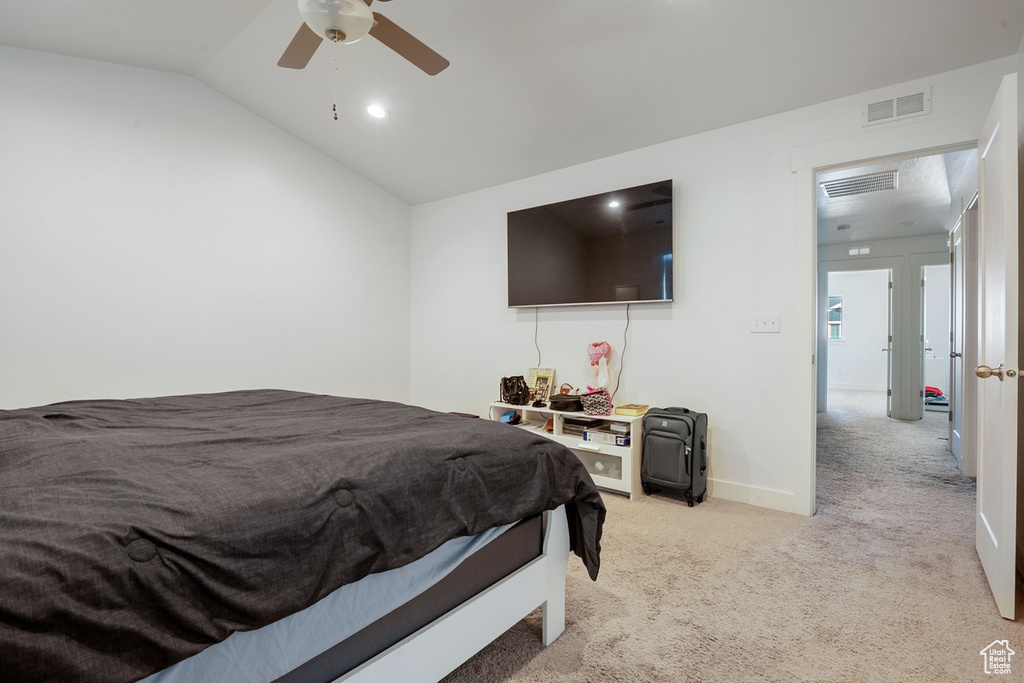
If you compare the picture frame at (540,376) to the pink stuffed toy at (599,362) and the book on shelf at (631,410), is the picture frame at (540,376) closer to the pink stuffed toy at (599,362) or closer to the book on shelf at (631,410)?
the pink stuffed toy at (599,362)

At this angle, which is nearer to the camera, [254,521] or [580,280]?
[254,521]

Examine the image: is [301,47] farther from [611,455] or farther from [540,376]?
[611,455]

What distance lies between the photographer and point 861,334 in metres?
9.04

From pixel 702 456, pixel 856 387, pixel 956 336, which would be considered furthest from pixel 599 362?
pixel 856 387

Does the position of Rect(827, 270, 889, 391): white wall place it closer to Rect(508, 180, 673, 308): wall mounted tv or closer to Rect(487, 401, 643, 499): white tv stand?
Rect(508, 180, 673, 308): wall mounted tv

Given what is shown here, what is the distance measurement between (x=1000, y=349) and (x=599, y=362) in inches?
82.1

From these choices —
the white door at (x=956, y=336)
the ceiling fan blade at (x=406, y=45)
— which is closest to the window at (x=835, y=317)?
the white door at (x=956, y=336)

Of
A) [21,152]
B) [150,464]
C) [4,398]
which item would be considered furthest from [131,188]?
[150,464]

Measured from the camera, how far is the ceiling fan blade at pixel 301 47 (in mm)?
2028

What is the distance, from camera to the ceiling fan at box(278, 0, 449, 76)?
5.67ft

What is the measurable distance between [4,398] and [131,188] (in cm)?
146

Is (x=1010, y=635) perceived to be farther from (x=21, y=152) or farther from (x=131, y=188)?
(x=21, y=152)

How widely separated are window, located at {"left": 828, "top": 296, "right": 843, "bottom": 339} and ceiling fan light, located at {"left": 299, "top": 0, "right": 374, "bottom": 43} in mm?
10036

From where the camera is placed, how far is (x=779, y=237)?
288 cm
